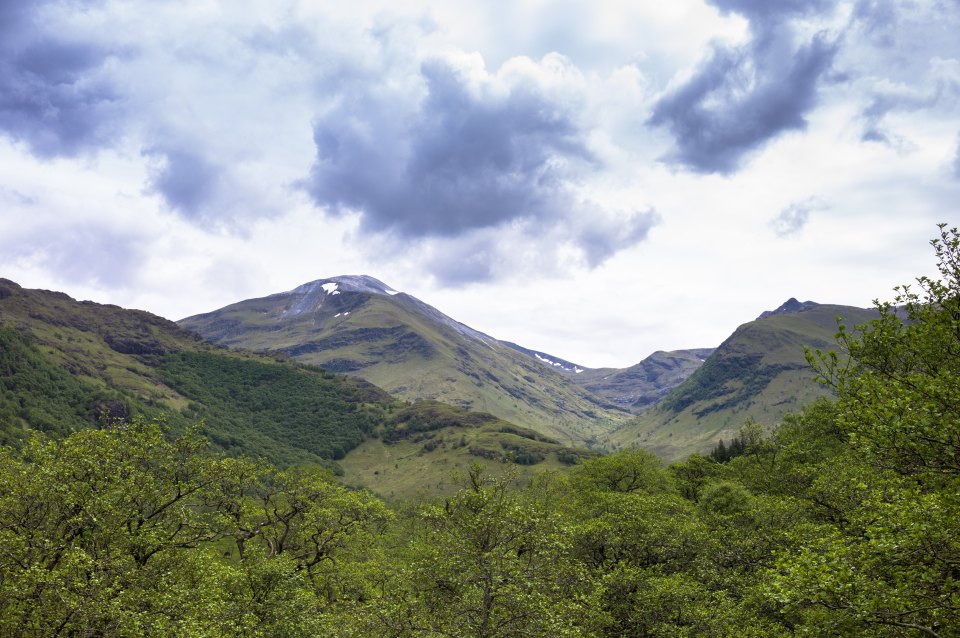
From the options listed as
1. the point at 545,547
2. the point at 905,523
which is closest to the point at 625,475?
the point at 545,547

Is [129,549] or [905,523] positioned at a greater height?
[905,523]

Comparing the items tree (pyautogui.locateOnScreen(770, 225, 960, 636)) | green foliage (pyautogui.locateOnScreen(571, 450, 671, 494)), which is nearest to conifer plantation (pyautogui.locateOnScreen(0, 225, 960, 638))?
tree (pyautogui.locateOnScreen(770, 225, 960, 636))

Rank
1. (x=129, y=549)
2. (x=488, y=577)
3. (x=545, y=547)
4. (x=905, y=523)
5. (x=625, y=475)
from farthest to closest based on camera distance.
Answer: (x=625, y=475) < (x=129, y=549) < (x=545, y=547) < (x=488, y=577) < (x=905, y=523)

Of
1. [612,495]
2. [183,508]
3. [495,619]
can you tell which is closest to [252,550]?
[183,508]

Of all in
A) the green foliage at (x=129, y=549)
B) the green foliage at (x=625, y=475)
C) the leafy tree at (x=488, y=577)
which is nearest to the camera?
the green foliage at (x=129, y=549)

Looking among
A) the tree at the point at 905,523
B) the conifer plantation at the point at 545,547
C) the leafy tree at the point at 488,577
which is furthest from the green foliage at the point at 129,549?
the tree at the point at 905,523

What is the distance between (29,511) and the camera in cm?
3114

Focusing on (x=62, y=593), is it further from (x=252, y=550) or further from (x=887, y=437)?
(x=887, y=437)

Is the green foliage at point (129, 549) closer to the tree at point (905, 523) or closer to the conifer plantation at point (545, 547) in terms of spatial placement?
the conifer plantation at point (545, 547)

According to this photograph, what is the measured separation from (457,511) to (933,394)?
2612 centimetres

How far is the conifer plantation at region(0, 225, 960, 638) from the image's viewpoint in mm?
18312

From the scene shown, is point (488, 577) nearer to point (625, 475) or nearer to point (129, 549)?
point (129, 549)

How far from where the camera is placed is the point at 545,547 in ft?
102

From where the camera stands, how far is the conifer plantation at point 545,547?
721 inches
